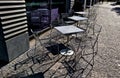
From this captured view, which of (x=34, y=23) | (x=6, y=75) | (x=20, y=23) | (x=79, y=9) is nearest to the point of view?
(x=6, y=75)

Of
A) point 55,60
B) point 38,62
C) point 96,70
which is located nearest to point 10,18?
point 38,62

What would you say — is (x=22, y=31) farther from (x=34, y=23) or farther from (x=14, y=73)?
(x=34, y=23)

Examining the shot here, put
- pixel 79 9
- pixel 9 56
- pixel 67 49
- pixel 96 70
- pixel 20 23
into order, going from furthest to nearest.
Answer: pixel 79 9 → pixel 67 49 → pixel 20 23 → pixel 9 56 → pixel 96 70

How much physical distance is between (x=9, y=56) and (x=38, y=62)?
0.91 metres

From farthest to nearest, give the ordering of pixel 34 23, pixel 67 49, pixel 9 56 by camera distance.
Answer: pixel 34 23, pixel 67 49, pixel 9 56

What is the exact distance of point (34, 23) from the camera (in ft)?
24.8

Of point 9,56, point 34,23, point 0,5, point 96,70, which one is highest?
point 0,5

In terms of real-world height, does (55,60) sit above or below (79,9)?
below

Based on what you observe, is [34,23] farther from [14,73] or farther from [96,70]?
[96,70]

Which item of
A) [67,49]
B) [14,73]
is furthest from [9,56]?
[67,49]

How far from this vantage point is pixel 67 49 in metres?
5.12

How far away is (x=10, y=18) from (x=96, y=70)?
2962mm

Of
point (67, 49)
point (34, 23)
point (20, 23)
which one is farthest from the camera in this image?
point (34, 23)

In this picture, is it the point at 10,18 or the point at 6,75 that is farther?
the point at 10,18
